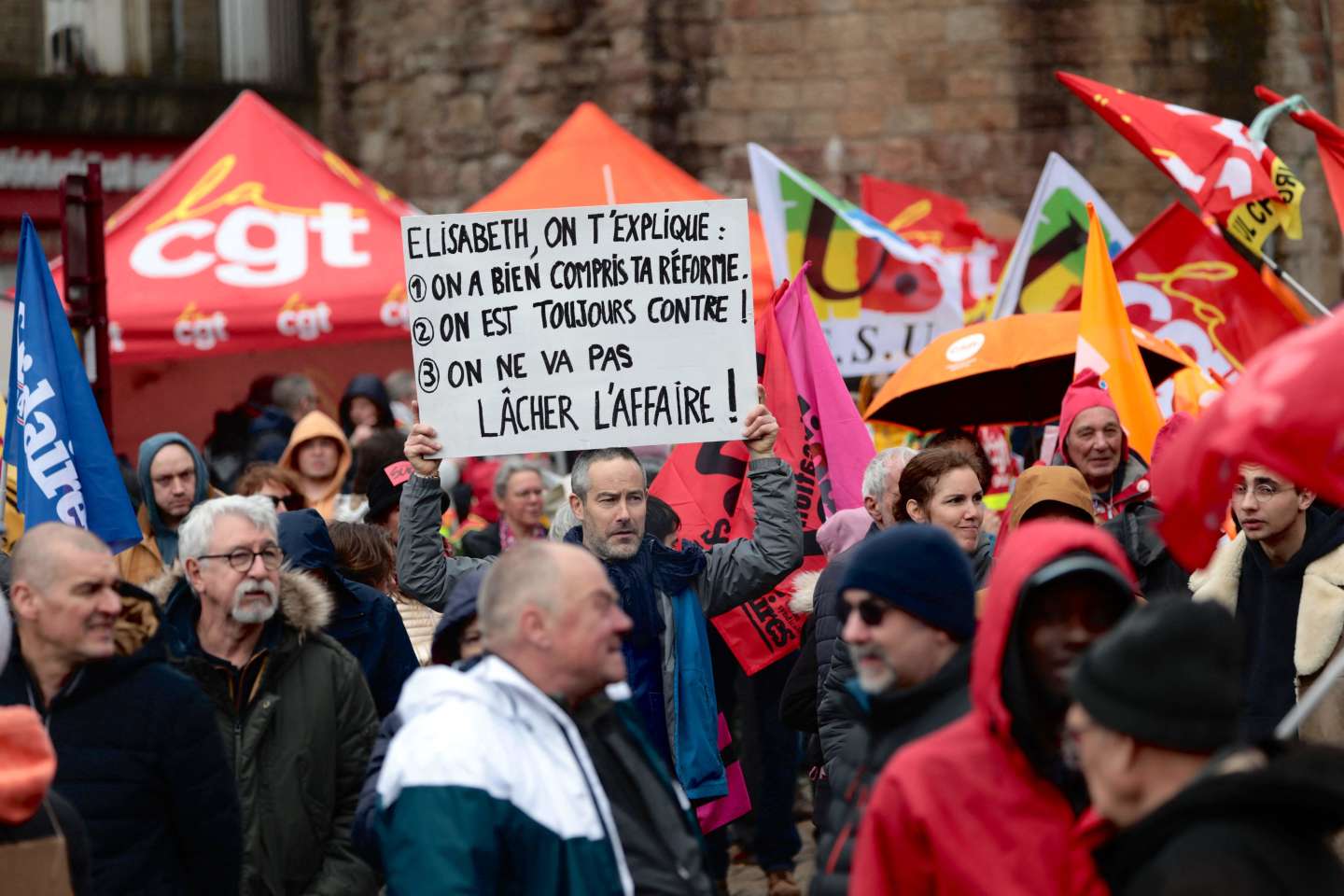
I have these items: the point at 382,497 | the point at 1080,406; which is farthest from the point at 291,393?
the point at 1080,406

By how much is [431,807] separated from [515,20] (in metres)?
13.3

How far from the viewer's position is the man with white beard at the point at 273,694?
4.85 meters

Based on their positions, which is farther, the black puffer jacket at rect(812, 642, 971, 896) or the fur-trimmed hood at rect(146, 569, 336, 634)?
the fur-trimmed hood at rect(146, 569, 336, 634)

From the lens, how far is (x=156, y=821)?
4.34 metres

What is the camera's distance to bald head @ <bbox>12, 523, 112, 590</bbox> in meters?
4.30

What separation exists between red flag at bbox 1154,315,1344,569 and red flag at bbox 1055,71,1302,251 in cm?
523

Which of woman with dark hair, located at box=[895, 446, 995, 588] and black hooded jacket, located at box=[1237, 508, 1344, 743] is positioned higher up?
woman with dark hair, located at box=[895, 446, 995, 588]

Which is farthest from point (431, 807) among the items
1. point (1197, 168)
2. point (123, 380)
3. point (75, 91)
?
point (75, 91)

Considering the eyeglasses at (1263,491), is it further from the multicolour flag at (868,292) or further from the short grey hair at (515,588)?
the multicolour flag at (868,292)

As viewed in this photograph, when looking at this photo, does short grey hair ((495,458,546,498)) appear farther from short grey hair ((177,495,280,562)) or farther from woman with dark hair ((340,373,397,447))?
short grey hair ((177,495,280,562))

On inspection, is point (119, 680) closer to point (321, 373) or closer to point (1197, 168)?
point (1197, 168)

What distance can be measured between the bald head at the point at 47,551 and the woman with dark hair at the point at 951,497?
94.8 inches

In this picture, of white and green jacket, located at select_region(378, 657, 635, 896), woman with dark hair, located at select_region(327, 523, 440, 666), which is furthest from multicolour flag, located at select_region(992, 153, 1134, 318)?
white and green jacket, located at select_region(378, 657, 635, 896)

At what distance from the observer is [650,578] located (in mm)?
5668
